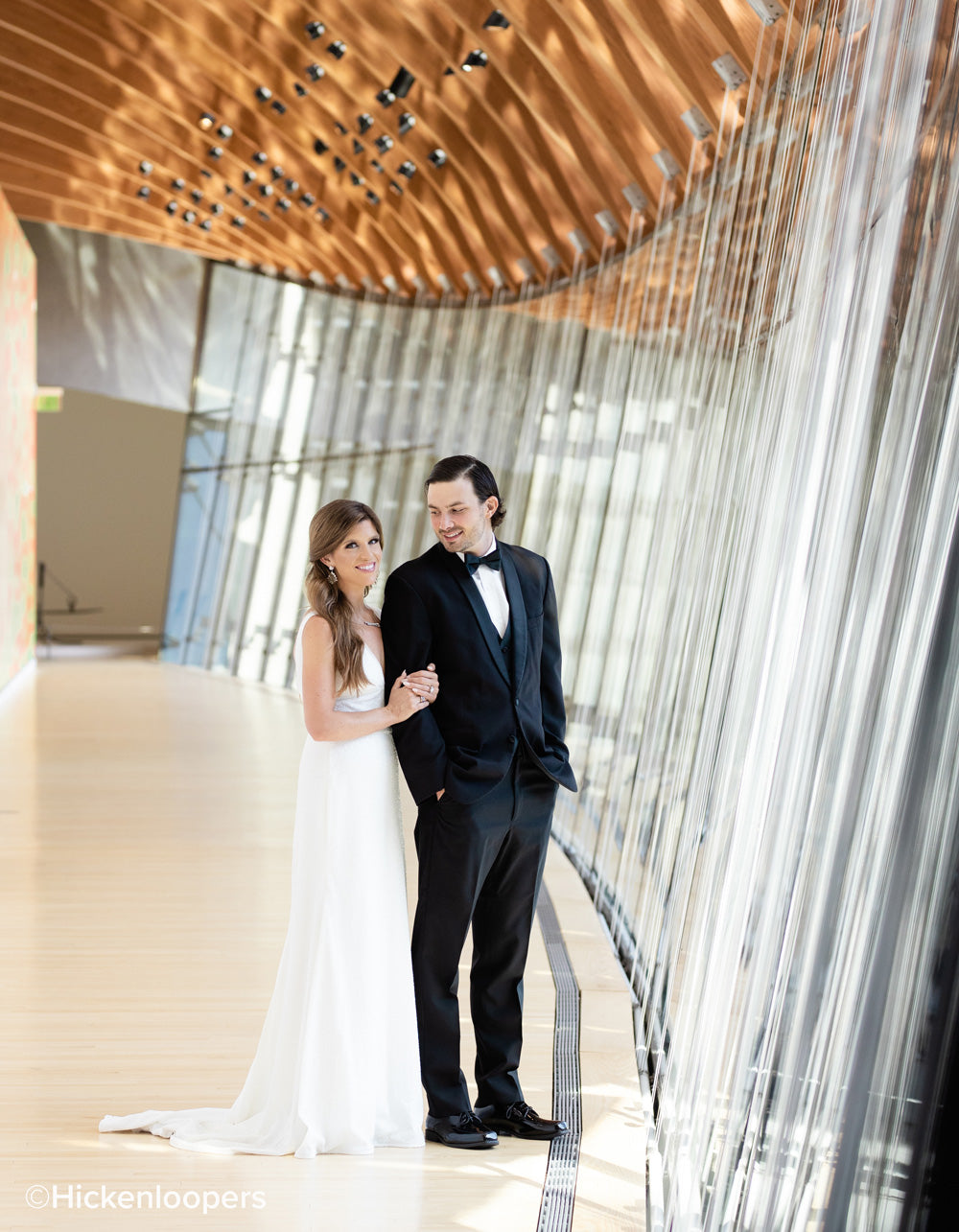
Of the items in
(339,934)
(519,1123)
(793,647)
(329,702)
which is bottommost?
(519,1123)

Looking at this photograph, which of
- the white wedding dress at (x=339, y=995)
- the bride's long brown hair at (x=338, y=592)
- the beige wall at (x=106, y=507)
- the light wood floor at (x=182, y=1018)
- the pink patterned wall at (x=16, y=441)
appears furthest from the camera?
the beige wall at (x=106, y=507)

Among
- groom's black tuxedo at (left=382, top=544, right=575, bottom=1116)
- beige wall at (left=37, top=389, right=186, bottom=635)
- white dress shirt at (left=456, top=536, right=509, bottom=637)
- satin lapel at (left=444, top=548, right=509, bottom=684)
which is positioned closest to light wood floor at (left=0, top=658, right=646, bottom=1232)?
groom's black tuxedo at (left=382, top=544, right=575, bottom=1116)

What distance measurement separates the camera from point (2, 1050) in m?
4.27

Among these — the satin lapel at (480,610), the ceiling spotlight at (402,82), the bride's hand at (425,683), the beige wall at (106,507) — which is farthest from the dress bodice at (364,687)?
the beige wall at (106,507)

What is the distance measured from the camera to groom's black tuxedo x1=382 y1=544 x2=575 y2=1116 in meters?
3.56

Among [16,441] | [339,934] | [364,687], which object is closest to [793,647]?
[364,687]

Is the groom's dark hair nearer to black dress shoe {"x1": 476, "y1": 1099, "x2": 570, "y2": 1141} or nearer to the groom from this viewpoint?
the groom

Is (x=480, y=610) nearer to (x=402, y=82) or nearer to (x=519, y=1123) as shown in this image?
Answer: (x=519, y=1123)

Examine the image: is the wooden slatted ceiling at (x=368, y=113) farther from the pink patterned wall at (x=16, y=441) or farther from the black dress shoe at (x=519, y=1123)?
the black dress shoe at (x=519, y=1123)

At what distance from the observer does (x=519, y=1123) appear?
376 centimetres

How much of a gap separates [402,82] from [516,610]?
21.5 feet

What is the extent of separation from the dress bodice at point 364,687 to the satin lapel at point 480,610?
0.33 meters

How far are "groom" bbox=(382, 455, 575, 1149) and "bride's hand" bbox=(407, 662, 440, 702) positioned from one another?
0.19 ft

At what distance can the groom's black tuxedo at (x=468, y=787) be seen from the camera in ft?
11.7
